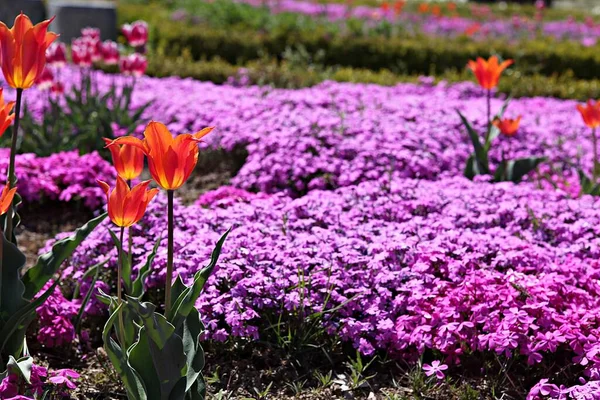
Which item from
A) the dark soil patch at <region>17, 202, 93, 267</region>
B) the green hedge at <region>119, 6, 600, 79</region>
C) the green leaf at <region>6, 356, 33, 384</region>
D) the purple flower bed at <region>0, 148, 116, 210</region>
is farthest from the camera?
the green hedge at <region>119, 6, 600, 79</region>

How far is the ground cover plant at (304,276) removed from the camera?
2.46 meters

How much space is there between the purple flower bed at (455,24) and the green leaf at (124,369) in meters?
12.1

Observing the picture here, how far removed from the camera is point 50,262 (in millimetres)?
2723

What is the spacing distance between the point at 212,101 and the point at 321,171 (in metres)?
2.20

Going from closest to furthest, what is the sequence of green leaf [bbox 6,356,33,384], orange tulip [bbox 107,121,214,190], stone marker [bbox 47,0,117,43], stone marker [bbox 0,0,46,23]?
orange tulip [bbox 107,121,214,190] < green leaf [bbox 6,356,33,384] < stone marker [bbox 47,0,117,43] < stone marker [bbox 0,0,46,23]

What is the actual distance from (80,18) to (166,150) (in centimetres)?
1287

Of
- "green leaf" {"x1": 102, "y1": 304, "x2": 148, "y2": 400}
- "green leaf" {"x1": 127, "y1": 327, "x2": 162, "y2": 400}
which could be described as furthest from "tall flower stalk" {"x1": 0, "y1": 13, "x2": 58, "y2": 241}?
"green leaf" {"x1": 127, "y1": 327, "x2": 162, "y2": 400}

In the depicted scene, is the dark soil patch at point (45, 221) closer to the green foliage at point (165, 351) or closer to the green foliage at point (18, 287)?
the green foliage at point (18, 287)

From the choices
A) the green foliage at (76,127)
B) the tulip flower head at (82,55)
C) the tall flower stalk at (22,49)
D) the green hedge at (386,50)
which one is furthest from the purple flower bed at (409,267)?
the green hedge at (386,50)

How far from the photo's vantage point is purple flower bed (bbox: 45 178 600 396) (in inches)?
123

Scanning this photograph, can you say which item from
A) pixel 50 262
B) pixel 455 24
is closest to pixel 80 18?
pixel 455 24

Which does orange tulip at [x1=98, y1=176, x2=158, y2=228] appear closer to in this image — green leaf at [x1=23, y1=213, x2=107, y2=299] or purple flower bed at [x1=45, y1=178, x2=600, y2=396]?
green leaf at [x1=23, y1=213, x2=107, y2=299]

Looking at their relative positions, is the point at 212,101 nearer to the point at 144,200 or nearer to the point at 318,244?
the point at 318,244

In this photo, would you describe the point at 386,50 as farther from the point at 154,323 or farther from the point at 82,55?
the point at 154,323
